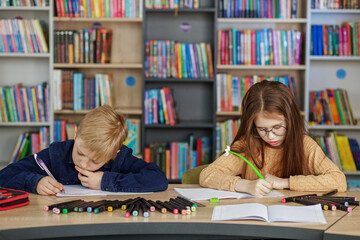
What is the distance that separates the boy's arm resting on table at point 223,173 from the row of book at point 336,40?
80.7 inches

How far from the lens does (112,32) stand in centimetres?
422

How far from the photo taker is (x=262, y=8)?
4043 millimetres

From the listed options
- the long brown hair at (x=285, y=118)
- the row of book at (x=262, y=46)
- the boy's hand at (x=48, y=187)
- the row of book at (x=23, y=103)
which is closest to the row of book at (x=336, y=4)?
the row of book at (x=262, y=46)

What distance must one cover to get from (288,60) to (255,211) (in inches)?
102

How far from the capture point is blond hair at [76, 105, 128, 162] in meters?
1.94

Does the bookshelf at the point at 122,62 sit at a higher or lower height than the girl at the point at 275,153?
higher

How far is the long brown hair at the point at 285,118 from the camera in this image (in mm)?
2176

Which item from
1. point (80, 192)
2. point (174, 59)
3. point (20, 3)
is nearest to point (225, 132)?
point (174, 59)

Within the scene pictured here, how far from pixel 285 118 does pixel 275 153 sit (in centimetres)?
24

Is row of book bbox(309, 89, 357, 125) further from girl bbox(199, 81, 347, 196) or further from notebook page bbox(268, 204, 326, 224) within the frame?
notebook page bbox(268, 204, 326, 224)

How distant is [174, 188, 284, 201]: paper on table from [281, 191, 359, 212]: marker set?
0.11 metres

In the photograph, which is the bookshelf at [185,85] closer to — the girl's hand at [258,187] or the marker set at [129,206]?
the girl's hand at [258,187]

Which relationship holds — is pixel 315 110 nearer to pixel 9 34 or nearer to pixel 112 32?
pixel 112 32

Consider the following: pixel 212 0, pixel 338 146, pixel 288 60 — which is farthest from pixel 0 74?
pixel 338 146
